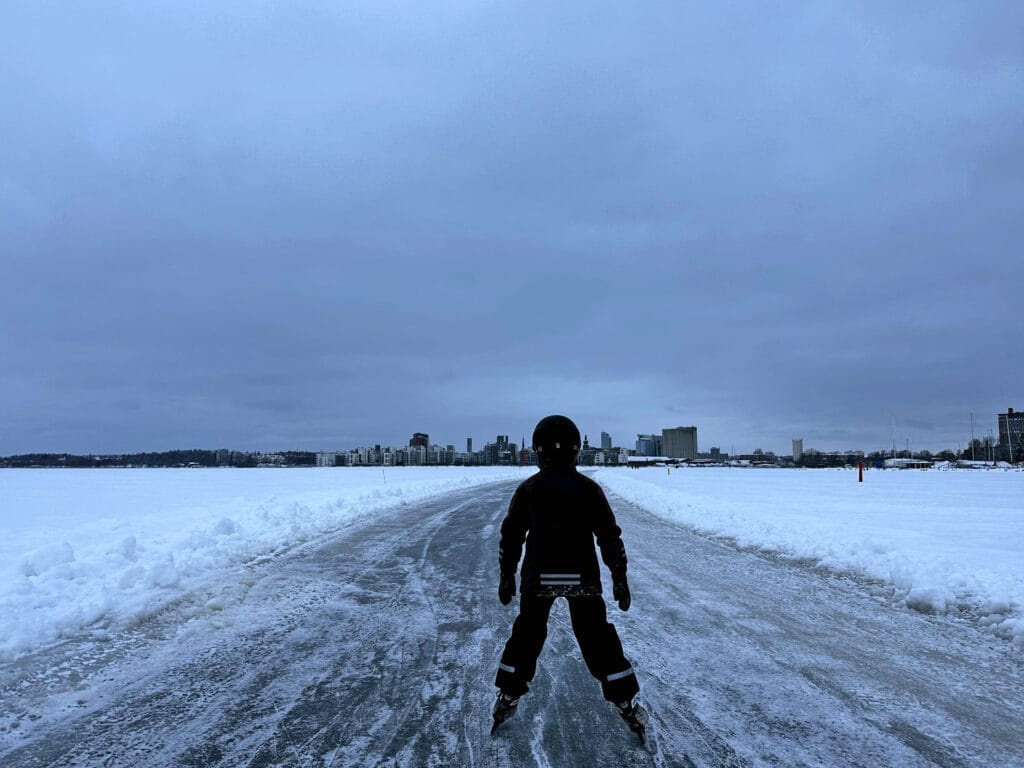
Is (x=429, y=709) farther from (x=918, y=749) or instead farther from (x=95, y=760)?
(x=918, y=749)

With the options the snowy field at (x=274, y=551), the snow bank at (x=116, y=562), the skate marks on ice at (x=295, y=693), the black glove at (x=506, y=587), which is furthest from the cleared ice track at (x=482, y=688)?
the black glove at (x=506, y=587)

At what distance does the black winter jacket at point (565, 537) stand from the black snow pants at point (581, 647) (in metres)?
0.09

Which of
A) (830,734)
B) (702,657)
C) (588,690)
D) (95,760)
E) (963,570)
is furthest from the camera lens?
(963,570)

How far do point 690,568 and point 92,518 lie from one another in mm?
17031

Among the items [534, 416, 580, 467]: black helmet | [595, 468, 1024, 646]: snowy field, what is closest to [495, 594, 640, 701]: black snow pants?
[534, 416, 580, 467]: black helmet

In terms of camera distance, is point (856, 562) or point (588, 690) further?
point (856, 562)

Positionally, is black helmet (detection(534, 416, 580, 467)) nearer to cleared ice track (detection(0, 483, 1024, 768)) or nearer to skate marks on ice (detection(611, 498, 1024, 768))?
cleared ice track (detection(0, 483, 1024, 768))

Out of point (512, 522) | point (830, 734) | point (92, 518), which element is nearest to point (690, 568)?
point (830, 734)

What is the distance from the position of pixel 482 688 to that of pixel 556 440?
201 cm

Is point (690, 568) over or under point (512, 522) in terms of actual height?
under

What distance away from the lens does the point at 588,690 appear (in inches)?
173

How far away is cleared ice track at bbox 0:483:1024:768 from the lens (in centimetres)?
345

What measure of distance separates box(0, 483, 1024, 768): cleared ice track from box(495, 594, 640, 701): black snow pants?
0.33 m

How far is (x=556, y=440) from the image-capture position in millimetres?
3795
